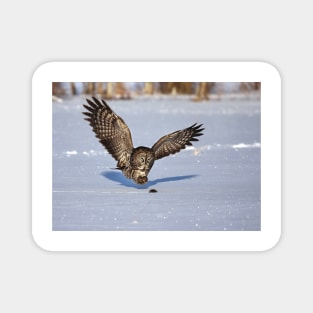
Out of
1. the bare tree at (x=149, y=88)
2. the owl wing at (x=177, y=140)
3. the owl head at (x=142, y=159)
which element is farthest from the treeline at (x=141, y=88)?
the owl head at (x=142, y=159)

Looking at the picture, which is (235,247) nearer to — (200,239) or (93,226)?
(200,239)

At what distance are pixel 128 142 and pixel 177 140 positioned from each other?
1.02ft

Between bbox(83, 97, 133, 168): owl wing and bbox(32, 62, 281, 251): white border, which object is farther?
bbox(83, 97, 133, 168): owl wing

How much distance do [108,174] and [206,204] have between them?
644 millimetres

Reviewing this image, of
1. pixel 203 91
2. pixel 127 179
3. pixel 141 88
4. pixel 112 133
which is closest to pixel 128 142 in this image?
pixel 112 133

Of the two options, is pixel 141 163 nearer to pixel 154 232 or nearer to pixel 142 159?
pixel 142 159

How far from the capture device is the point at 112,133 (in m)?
7.27

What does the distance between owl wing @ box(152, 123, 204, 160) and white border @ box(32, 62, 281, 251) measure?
36 centimetres

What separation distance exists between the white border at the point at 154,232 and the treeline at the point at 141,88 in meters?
0.06

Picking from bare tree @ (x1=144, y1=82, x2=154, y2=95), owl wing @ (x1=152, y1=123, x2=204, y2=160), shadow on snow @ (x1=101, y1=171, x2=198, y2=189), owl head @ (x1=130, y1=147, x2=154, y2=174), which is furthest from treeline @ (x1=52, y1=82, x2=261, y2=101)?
→ shadow on snow @ (x1=101, y1=171, x2=198, y2=189)

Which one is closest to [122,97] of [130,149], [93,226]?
[130,149]

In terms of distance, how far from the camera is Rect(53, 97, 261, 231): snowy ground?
279 inches

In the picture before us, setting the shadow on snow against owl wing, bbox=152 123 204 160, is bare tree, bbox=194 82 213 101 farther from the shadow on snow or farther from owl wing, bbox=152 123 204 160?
the shadow on snow
